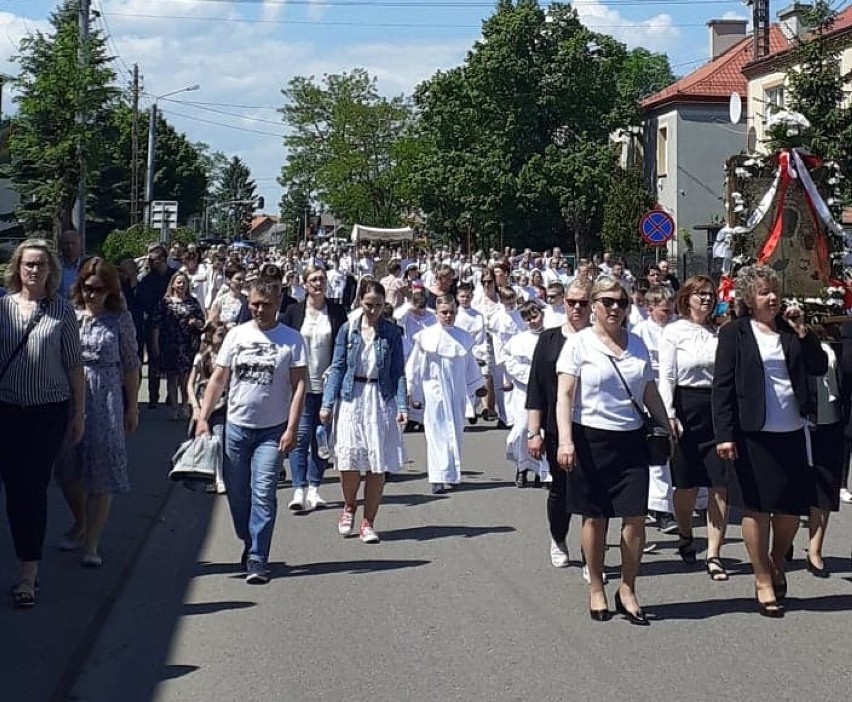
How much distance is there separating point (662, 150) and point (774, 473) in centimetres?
4722

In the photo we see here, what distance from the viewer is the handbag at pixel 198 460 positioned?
8.48 meters

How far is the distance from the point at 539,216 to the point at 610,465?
1868 inches

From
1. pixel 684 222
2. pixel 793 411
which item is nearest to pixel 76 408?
pixel 793 411

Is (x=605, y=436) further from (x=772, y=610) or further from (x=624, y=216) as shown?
(x=624, y=216)

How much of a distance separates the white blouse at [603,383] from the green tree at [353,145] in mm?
71601

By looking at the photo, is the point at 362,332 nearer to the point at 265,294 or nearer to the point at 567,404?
the point at 265,294

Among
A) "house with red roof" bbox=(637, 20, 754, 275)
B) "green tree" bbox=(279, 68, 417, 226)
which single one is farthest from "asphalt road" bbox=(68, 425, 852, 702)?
"green tree" bbox=(279, 68, 417, 226)

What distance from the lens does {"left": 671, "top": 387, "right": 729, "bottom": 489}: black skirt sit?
29.5ft

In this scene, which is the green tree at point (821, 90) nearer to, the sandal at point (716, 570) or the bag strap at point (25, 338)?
the sandal at point (716, 570)

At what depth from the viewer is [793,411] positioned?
25.4ft

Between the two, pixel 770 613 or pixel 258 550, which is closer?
pixel 770 613

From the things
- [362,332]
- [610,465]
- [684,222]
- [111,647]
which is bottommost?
[111,647]

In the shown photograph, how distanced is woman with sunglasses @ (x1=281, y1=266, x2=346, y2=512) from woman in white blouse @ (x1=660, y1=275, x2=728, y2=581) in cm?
310

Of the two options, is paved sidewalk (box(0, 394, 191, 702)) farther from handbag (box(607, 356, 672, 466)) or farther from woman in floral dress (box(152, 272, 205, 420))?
woman in floral dress (box(152, 272, 205, 420))
